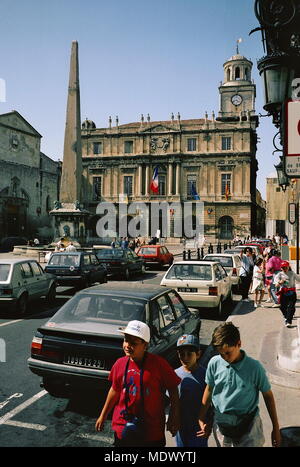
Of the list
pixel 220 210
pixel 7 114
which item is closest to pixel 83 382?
pixel 7 114

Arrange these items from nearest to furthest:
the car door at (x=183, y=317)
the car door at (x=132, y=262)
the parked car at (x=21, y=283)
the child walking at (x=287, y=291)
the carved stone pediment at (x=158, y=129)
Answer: the car door at (x=183, y=317)
the child walking at (x=287, y=291)
the parked car at (x=21, y=283)
the car door at (x=132, y=262)
the carved stone pediment at (x=158, y=129)

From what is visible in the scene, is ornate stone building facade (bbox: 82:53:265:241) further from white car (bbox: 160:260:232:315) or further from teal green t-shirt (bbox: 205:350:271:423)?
teal green t-shirt (bbox: 205:350:271:423)

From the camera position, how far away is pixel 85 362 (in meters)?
4.80

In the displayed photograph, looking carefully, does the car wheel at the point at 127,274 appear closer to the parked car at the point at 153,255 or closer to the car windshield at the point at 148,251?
the parked car at the point at 153,255

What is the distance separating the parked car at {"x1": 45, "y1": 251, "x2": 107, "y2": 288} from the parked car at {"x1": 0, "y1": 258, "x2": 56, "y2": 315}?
191cm

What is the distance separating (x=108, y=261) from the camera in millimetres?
18625

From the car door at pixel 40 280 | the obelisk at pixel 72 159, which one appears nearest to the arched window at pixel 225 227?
the obelisk at pixel 72 159

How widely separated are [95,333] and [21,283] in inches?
253

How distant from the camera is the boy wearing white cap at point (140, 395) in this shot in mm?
3008

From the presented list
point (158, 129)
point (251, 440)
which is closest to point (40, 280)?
point (251, 440)

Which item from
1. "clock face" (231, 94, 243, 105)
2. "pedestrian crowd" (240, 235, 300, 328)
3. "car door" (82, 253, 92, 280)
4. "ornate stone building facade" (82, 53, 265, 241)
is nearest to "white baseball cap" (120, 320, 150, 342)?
"pedestrian crowd" (240, 235, 300, 328)

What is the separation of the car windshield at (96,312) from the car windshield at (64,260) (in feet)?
28.9

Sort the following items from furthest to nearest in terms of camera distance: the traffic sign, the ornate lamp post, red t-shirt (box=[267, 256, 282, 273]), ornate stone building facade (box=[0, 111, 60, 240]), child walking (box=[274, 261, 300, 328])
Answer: ornate stone building facade (box=[0, 111, 60, 240]) < red t-shirt (box=[267, 256, 282, 273]) < child walking (box=[274, 261, 300, 328]) < the ornate lamp post < the traffic sign

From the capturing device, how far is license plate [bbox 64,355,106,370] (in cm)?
474
